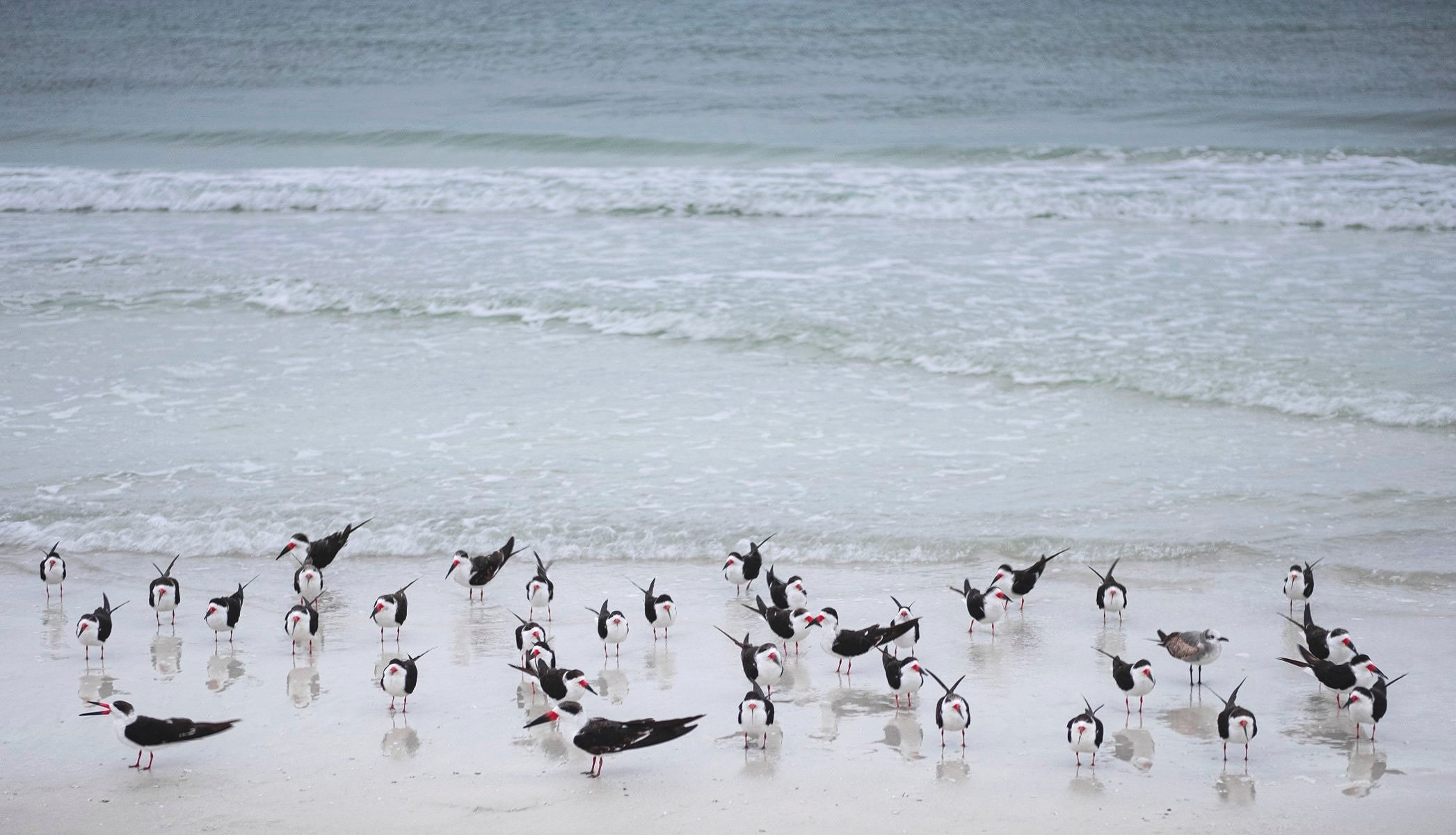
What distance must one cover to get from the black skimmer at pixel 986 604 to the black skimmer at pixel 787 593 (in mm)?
904

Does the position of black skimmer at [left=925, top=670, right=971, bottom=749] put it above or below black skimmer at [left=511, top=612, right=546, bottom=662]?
below

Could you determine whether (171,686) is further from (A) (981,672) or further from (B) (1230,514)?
(B) (1230,514)

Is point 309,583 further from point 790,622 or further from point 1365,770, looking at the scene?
point 1365,770

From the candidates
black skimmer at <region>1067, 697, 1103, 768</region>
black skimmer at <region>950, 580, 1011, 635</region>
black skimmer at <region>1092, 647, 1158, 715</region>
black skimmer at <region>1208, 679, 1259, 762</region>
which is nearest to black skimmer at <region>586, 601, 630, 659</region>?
black skimmer at <region>950, 580, 1011, 635</region>

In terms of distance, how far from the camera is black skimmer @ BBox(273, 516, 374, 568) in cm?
809

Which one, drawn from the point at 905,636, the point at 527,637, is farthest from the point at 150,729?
the point at 905,636

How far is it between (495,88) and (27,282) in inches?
740

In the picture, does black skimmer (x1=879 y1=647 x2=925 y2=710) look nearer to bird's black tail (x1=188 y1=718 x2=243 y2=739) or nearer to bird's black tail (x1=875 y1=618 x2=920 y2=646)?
bird's black tail (x1=875 y1=618 x2=920 y2=646)

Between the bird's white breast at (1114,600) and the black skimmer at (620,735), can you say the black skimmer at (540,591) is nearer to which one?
the black skimmer at (620,735)

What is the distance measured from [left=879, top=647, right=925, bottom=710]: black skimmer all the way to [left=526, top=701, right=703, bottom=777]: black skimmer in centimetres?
104

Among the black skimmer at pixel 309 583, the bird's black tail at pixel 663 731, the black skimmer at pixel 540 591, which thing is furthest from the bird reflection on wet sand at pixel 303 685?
the bird's black tail at pixel 663 731

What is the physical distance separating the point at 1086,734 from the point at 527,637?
284 cm

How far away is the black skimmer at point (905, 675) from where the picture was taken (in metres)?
6.29

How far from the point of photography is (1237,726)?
5.67 metres
